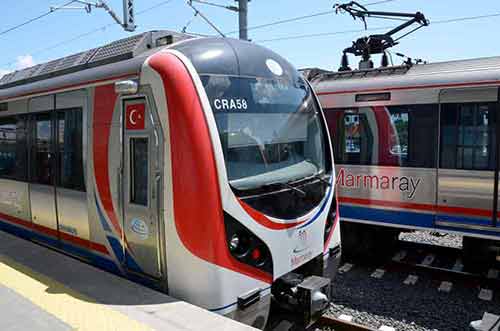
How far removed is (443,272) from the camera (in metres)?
6.27

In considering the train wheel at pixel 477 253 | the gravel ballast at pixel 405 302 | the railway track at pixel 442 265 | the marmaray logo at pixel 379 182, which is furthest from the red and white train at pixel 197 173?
the train wheel at pixel 477 253

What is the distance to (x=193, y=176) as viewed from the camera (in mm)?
3086

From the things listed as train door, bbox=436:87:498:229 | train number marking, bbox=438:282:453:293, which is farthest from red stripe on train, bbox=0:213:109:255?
train door, bbox=436:87:498:229

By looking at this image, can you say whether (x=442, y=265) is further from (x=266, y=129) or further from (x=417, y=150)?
(x=266, y=129)

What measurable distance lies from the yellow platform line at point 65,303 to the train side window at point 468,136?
487 cm

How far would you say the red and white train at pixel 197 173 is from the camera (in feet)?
10.3

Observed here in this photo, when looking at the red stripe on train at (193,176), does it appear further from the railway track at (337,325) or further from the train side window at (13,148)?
the train side window at (13,148)

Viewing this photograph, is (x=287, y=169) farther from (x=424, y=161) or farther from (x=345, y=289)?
(x=424, y=161)

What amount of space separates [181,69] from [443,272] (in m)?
5.06

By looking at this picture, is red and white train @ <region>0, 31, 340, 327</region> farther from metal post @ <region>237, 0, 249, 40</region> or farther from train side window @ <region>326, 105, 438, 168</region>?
metal post @ <region>237, 0, 249, 40</region>

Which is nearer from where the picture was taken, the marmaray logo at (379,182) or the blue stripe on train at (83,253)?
the blue stripe on train at (83,253)

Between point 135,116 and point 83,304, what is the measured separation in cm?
151

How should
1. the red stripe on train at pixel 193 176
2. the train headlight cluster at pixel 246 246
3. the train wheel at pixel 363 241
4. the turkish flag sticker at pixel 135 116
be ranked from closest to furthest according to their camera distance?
the red stripe on train at pixel 193 176, the train headlight cluster at pixel 246 246, the turkish flag sticker at pixel 135 116, the train wheel at pixel 363 241

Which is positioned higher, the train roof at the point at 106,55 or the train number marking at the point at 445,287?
the train roof at the point at 106,55
